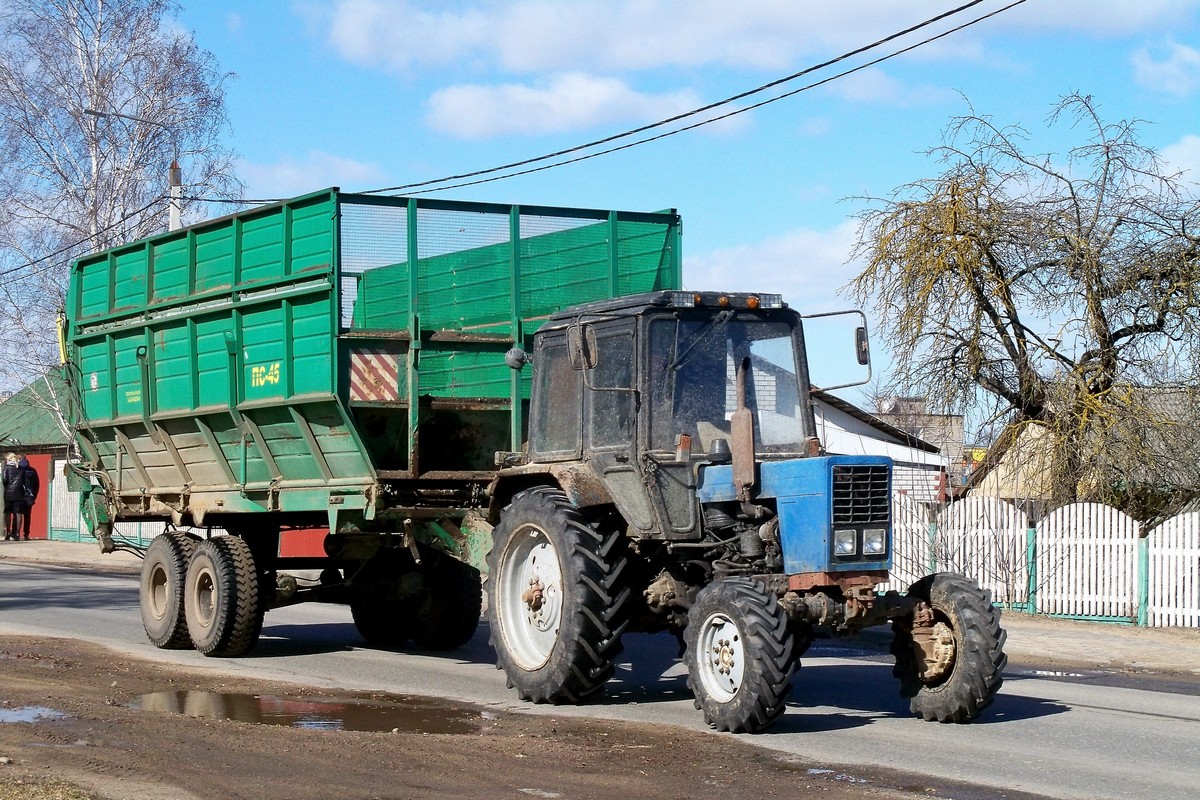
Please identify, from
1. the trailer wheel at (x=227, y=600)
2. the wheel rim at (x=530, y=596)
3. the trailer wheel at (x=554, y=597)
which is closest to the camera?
the trailer wheel at (x=554, y=597)

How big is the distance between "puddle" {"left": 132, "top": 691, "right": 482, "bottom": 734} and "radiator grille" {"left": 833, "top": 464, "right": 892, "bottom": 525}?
2551mm

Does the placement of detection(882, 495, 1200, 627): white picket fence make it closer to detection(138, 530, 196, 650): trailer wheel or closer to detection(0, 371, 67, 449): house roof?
detection(138, 530, 196, 650): trailer wheel

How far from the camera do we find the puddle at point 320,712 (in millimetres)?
8781

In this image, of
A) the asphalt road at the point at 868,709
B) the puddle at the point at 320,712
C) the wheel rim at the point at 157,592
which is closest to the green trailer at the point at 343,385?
the wheel rim at the point at 157,592

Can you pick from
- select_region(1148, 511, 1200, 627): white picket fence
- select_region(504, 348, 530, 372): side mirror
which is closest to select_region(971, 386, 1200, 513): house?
select_region(1148, 511, 1200, 627): white picket fence

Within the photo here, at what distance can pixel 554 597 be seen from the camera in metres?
9.70

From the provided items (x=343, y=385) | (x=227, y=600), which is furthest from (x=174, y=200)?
(x=343, y=385)

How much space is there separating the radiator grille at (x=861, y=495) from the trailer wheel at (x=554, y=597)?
1.60m

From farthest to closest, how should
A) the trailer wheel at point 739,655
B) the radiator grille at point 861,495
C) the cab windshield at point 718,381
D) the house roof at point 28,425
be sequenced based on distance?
the house roof at point 28,425 → the cab windshield at point 718,381 → the radiator grille at point 861,495 → the trailer wheel at point 739,655

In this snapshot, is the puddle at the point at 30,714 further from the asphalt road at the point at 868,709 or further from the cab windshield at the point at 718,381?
the cab windshield at the point at 718,381

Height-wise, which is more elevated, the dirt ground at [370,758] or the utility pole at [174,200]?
the utility pole at [174,200]

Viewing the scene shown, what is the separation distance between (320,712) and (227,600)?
3294 millimetres

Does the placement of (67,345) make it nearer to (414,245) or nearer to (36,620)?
(36,620)

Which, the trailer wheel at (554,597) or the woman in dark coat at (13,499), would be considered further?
the woman in dark coat at (13,499)
